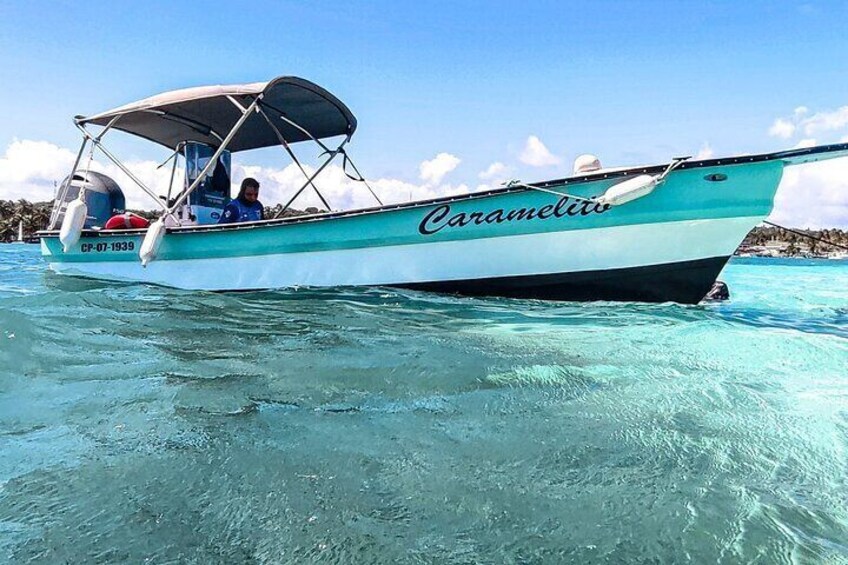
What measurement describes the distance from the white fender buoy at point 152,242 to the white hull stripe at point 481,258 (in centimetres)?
41

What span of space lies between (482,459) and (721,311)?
19.1 ft

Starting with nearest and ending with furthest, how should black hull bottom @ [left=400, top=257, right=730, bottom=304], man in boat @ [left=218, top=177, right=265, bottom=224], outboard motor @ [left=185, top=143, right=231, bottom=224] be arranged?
A: black hull bottom @ [left=400, top=257, right=730, bottom=304], man in boat @ [left=218, top=177, right=265, bottom=224], outboard motor @ [left=185, top=143, right=231, bottom=224]

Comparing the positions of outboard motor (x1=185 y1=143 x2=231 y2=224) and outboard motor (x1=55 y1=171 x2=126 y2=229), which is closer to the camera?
outboard motor (x1=185 y1=143 x2=231 y2=224)

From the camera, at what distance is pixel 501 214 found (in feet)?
21.0

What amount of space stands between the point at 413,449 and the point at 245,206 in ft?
23.1

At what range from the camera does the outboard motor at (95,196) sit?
31.3ft

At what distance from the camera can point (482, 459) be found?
2020 mm

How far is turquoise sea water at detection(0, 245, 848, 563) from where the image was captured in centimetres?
149

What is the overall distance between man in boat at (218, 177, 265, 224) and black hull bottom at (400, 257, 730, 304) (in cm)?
332

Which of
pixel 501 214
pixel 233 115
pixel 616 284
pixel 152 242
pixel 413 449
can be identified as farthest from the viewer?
pixel 233 115

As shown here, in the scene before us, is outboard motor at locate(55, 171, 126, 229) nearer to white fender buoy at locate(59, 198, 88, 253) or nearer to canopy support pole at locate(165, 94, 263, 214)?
white fender buoy at locate(59, 198, 88, 253)

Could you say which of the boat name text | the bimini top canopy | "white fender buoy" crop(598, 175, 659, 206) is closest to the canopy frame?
the bimini top canopy

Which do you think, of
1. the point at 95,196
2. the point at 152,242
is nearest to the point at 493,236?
the point at 152,242

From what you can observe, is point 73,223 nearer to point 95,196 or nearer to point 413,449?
point 95,196
